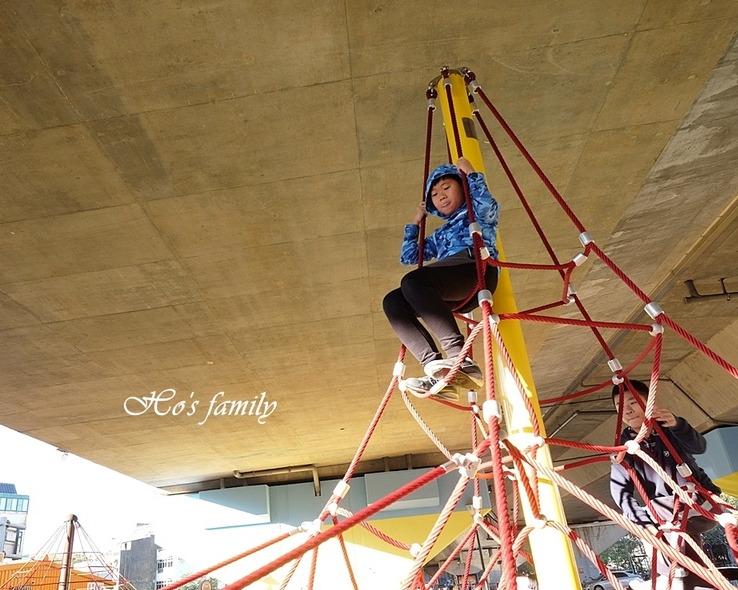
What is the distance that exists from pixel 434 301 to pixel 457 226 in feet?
1.38

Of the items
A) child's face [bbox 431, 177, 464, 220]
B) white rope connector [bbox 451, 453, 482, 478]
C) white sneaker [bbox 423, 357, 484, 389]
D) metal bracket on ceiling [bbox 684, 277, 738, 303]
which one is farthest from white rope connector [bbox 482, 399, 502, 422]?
metal bracket on ceiling [bbox 684, 277, 738, 303]

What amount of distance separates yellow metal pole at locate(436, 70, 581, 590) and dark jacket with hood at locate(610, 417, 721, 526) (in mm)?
1223

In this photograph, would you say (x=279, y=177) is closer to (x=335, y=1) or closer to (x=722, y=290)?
(x=335, y=1)

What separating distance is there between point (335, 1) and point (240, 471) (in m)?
9.44

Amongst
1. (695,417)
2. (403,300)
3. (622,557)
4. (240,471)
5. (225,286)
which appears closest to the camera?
(403,300)

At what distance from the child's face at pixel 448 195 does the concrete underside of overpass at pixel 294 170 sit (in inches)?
31.7

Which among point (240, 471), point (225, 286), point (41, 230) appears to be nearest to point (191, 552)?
point (240, 471)

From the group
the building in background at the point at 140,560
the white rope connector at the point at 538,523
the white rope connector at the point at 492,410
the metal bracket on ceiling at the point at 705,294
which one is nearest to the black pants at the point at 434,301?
the white rope connector at the point at 492,410

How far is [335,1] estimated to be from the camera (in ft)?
8.00

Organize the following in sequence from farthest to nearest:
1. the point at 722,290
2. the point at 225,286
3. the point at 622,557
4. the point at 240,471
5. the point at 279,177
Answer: the point at 622,557
the point at 240,471
the point at 722,290
the point at 225,286
the point at 279,177

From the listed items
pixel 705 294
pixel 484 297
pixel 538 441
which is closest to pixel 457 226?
pixel 484 297

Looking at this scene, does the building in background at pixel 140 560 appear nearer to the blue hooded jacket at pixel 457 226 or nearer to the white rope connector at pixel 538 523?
the blue hooded jacket at pixel 457 226

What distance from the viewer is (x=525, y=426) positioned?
1.81 meters

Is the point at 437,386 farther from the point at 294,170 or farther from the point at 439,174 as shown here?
the point at 294,170
